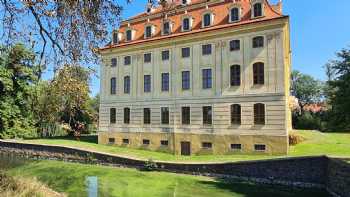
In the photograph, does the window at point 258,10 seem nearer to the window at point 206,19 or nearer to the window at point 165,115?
the window at point 206,19

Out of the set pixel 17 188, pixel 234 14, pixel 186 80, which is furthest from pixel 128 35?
pixel 17 188

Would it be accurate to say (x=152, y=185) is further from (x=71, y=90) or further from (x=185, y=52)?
(x=185, y=52)

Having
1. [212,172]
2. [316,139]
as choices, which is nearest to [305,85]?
[316,139]

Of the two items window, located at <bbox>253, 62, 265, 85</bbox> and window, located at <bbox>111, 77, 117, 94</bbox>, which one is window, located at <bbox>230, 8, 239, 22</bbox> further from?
window, located at <bbox>111, 77, 117, 94</bbox>

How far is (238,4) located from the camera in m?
28.8

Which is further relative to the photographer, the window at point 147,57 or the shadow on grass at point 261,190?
the window at point 147,57

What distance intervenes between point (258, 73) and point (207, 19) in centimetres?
725

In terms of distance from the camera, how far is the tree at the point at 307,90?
2980 inches

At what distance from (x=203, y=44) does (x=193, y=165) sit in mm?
12102

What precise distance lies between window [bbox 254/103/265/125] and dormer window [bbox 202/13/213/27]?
8784 mm

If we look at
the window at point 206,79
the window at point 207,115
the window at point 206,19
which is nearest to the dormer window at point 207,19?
the window at point 206,19

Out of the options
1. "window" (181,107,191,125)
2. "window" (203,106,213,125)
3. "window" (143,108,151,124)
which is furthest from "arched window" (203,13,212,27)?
"window" (143,108,151,124)

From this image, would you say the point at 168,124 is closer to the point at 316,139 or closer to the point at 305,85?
the point at 316,139

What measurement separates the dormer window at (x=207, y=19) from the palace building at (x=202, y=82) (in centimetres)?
6
